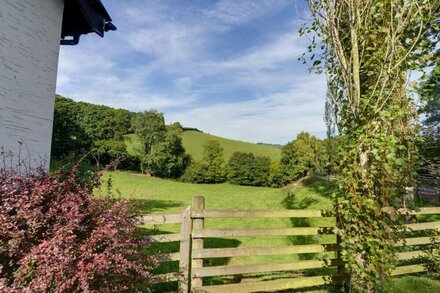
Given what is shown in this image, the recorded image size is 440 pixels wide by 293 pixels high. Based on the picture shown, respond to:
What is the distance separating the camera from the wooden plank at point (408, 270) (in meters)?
6.35

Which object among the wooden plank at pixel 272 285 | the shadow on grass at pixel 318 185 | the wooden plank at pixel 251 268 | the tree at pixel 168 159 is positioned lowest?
the wooden plank at pixel 272 285

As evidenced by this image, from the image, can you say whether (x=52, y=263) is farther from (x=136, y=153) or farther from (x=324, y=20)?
(x=136, y=153)

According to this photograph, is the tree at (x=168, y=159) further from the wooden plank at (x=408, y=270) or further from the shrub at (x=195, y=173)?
the wooden plank at (x=408, y=270)

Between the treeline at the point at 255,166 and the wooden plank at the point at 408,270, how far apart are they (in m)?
22.3

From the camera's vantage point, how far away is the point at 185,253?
4.87 meters

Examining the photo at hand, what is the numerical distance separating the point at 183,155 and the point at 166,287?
3757 centimetres

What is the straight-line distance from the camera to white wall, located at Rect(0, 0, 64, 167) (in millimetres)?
5004

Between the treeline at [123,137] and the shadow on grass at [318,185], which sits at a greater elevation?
the treeline at [123,137]

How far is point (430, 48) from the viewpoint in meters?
4.90

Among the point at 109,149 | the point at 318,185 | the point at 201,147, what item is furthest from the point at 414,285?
the point at 201,147

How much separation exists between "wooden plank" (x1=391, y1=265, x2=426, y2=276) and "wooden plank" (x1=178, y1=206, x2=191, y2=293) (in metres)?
4.54

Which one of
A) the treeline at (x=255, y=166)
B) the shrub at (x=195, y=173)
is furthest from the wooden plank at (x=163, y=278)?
the shrub at (x=195, y=173)

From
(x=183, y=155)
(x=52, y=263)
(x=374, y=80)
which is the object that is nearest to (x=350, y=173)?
(x=374, y=80)

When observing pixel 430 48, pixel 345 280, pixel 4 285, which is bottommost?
pixel 345 280
